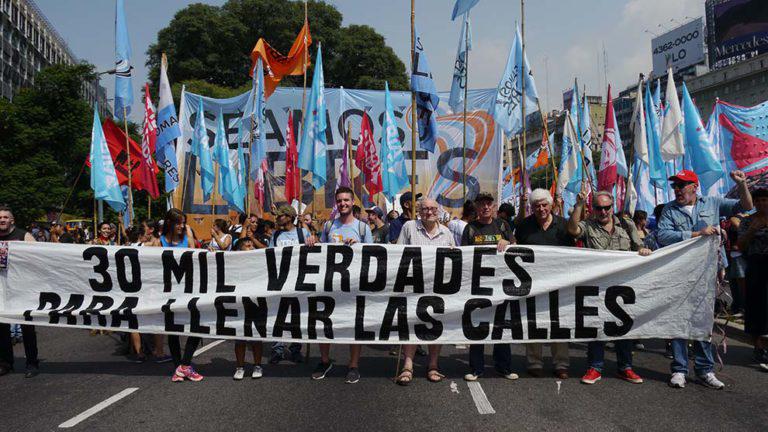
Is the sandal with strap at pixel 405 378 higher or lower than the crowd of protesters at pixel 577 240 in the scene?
lower

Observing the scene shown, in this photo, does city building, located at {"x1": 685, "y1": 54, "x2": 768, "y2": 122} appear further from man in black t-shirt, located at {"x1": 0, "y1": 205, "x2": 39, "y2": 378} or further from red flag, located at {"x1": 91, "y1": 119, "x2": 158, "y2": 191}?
man in black t-shirt, located at {"x1": 0, "y1": 205, "x2": 39, "y2": 378}

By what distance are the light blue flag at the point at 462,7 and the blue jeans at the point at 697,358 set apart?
6354 mm

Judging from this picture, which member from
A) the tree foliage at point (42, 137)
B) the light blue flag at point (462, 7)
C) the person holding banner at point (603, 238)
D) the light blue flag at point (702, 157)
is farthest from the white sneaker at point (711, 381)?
the tree foliage at point (42, 137)

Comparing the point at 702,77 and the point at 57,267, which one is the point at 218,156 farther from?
the point at 702,77

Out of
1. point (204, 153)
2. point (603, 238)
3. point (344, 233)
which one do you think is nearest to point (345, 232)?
point (344, 233)

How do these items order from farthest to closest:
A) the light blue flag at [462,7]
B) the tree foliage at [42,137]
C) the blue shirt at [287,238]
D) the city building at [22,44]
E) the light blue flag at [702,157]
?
1. the city building at [22,44]
2. the tree foliage at [42,137]
3. the light blue flag at [702,157]
4. the light blue flag at [462,7]
5. the blue shirt at [287,238]

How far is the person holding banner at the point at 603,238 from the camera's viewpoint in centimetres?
558

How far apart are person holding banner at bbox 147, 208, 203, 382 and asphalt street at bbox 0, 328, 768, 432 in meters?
0.16

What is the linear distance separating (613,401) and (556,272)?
126 cm

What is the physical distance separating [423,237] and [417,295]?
0.58 metres

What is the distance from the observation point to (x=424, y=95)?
9.30 metres

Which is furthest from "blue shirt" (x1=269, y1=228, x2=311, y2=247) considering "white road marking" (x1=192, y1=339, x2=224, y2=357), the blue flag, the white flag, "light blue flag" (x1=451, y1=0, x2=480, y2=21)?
the white flag

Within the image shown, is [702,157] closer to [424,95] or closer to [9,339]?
[424,95]

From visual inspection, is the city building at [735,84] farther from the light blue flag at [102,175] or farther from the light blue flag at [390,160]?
the light blue flag at [102,175]
